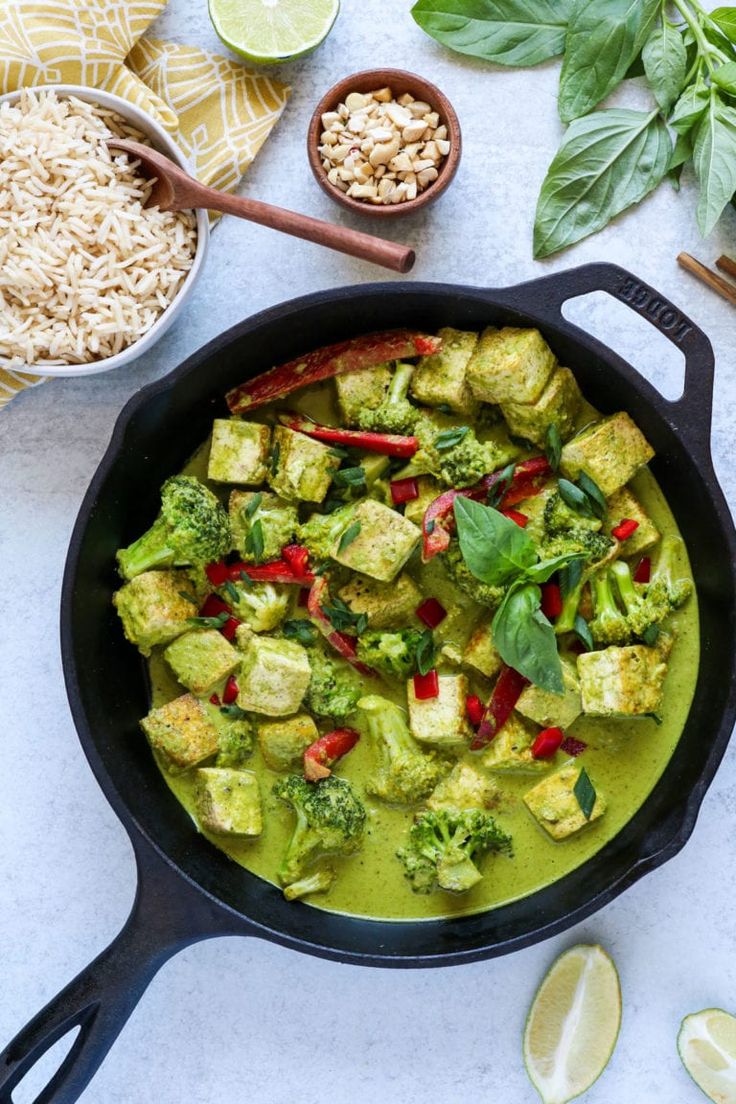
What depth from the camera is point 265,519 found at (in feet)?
11.2

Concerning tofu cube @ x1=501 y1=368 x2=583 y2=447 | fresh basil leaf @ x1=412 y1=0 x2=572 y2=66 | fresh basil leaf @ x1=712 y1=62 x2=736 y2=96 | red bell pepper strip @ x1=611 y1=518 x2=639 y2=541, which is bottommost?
red bell pepper strip @ x1=611 y1=518 x2=639 y2=541

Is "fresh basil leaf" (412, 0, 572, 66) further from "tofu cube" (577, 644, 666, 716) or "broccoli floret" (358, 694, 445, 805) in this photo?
"broccoli floret" (358, 694, 445, 805)

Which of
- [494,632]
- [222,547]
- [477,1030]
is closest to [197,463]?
[222,547]

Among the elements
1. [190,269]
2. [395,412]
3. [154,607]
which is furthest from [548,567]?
[190,269]

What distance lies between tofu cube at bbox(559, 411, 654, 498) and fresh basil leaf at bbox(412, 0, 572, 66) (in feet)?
4.21

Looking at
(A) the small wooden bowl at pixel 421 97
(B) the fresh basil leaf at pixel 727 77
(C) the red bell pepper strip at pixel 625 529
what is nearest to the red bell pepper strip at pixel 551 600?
(C) the red bell pepper strip at pixel 625 529

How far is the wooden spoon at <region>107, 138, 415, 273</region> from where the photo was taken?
10.5 feet

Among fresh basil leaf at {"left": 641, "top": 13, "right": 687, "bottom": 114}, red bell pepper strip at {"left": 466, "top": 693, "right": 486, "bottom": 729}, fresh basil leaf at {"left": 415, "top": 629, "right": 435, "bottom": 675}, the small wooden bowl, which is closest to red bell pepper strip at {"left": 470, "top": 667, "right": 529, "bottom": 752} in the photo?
red bell pepper strip at {"left": 466, "top": 693, "right": 486, "bottom": 729}

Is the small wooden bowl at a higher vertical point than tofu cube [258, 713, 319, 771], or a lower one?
higher

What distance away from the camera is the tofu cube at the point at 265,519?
340 cm

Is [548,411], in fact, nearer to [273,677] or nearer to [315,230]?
[315,230]

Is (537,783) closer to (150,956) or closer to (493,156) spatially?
(150,956)

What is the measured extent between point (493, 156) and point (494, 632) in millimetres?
1668

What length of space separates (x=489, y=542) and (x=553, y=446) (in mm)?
478
